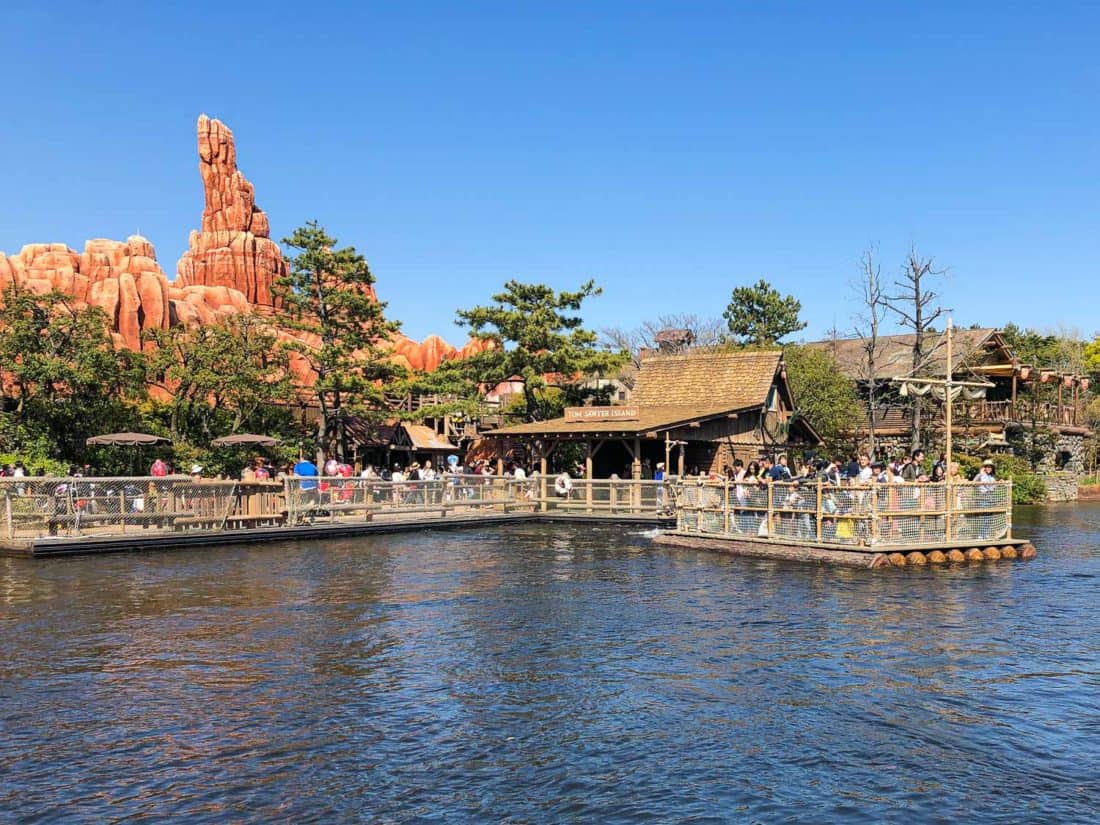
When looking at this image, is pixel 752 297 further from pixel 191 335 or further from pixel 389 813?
pixel 389 813

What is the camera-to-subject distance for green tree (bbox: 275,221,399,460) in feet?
139

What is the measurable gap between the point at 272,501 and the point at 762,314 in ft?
159

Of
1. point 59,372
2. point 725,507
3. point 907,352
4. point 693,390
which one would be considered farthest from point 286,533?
point 907,352

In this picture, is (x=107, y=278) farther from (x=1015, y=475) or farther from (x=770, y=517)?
(x=770, y=517)

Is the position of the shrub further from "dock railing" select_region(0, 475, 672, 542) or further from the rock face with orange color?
the rock face with orange color

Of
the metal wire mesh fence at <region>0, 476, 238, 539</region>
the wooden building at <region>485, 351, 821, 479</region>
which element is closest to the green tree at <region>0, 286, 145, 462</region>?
the metal wire mesh fence at <region>0, 476, 238, 539</region>

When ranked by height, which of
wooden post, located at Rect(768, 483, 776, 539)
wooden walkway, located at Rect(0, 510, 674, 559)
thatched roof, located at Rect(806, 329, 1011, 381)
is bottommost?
wooden walkway, located at Rect(0, 510, 674, 559)

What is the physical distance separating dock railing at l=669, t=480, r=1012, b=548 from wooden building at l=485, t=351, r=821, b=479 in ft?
33.9

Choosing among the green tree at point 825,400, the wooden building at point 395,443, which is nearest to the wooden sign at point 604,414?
the wooden building at point 395,443

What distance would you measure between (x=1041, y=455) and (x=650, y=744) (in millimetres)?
51777

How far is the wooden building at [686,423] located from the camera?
36281 mm

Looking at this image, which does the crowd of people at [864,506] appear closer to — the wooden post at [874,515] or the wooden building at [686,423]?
the wooden post at [874,515]

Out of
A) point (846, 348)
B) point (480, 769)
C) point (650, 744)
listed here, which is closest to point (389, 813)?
point (480, 769)

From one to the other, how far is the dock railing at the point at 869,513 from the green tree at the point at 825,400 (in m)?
27.0
